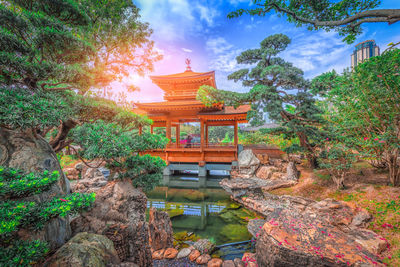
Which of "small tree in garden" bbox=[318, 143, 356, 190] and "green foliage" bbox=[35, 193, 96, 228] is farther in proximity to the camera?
"small tree in garden" bbox=[318, 143, 356, 190]

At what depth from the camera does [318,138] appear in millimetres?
6391

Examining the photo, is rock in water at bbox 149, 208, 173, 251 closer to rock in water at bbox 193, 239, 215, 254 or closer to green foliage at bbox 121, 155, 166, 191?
rock in water at bbox 193, 239, 215, 254

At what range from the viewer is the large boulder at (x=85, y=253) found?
1.82m

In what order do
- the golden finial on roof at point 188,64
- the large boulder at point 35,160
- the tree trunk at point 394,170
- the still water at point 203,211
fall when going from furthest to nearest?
the golden finial on roof at point 188,64 < the still water at point 203,211 < the tree trunk at point 394,170 < the large boulder at point 35,160

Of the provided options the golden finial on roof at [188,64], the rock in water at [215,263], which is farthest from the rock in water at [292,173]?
the golden finial on roof at [188,64]

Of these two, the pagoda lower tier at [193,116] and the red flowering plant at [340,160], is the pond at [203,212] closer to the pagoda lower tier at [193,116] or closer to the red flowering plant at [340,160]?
the pagoda lower tier at [193,116]

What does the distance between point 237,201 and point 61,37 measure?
24.3 ft

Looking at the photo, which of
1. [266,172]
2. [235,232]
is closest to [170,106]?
[266,172]

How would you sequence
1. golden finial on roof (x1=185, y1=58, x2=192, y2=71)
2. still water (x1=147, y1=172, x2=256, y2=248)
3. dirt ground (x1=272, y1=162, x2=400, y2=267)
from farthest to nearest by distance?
golden finial on roof (x1=185, y1=58, x2=192, y2=71) < still water (x1=147, y1=172, x2=256, y2=248) < dirt ground (x1=272, y1=162, x2=400, y2=267)

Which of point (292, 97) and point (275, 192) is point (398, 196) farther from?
point (292, 97)

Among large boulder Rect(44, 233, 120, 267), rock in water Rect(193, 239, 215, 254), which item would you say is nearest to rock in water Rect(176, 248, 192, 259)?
rock in water Rect(193, 239, 215, 254)

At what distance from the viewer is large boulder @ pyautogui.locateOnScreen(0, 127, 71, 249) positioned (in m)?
2.15

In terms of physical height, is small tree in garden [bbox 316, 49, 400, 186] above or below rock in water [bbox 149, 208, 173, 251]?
above

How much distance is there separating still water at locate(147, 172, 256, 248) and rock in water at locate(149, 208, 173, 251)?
2.20 feet
